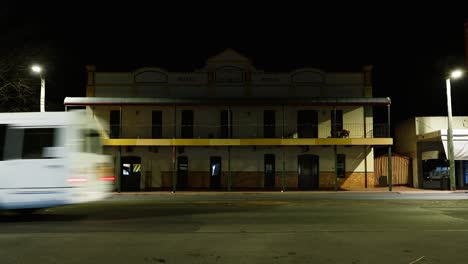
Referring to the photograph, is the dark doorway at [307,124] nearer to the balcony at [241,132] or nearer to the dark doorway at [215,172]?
the balcony at [241,132]

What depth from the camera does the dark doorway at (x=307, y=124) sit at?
30.2 metres

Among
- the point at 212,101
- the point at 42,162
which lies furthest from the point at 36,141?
the point at 212,101

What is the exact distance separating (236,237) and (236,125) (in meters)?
20.7

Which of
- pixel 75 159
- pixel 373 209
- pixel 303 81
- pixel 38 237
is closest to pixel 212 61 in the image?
pixel 303 81

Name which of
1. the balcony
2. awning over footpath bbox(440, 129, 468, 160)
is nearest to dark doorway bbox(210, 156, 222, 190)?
the balcony

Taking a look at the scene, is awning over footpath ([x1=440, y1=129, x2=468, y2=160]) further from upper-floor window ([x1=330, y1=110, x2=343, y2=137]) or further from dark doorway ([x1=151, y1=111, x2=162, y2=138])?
dark doorway ([x1=151, y1=111, x2=162, y2=138])

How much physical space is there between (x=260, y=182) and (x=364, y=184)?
21.7ft

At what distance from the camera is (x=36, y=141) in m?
11.9

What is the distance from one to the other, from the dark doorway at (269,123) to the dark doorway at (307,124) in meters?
1.61

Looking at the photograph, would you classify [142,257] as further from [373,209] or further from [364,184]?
[364,184]

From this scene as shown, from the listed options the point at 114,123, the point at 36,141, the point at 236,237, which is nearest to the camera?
the point at 236,237

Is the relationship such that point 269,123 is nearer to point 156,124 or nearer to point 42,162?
point 156,124

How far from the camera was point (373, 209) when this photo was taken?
15516mm

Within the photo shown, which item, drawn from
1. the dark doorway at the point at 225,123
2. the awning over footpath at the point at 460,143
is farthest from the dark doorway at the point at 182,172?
the awning over footpath at the point at 460,143
